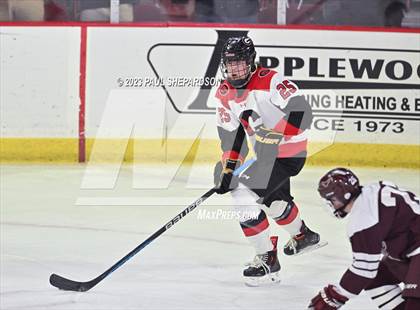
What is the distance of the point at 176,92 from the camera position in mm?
7695

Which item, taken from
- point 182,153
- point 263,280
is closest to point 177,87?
point 182,153

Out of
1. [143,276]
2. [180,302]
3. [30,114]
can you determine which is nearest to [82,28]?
[30,114]

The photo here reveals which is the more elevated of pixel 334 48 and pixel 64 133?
pixel 334 48

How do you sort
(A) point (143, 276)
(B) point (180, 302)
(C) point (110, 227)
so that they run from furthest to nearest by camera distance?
(C) point (110, 227) < (A) point (143, 276) < (B) point (180, 302)

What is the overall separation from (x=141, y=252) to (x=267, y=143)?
983mm

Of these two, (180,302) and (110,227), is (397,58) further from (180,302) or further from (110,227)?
(180,302)

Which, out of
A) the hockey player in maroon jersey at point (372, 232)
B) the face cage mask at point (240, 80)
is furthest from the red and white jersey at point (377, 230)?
the face cage mask at point (240, 80)

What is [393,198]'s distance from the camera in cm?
325

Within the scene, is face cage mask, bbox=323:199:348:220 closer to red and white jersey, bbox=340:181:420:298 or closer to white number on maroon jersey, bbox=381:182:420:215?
red and white jersey, bbox=340:181:420:298

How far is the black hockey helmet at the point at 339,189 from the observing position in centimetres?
322

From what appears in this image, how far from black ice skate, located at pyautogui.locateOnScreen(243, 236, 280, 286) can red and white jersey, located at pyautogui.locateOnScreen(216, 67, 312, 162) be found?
1.64 feet

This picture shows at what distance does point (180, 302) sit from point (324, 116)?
11.7 ft

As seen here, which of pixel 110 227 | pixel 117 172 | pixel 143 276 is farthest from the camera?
pixel 117 172

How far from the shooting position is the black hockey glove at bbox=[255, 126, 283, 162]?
4793mm
